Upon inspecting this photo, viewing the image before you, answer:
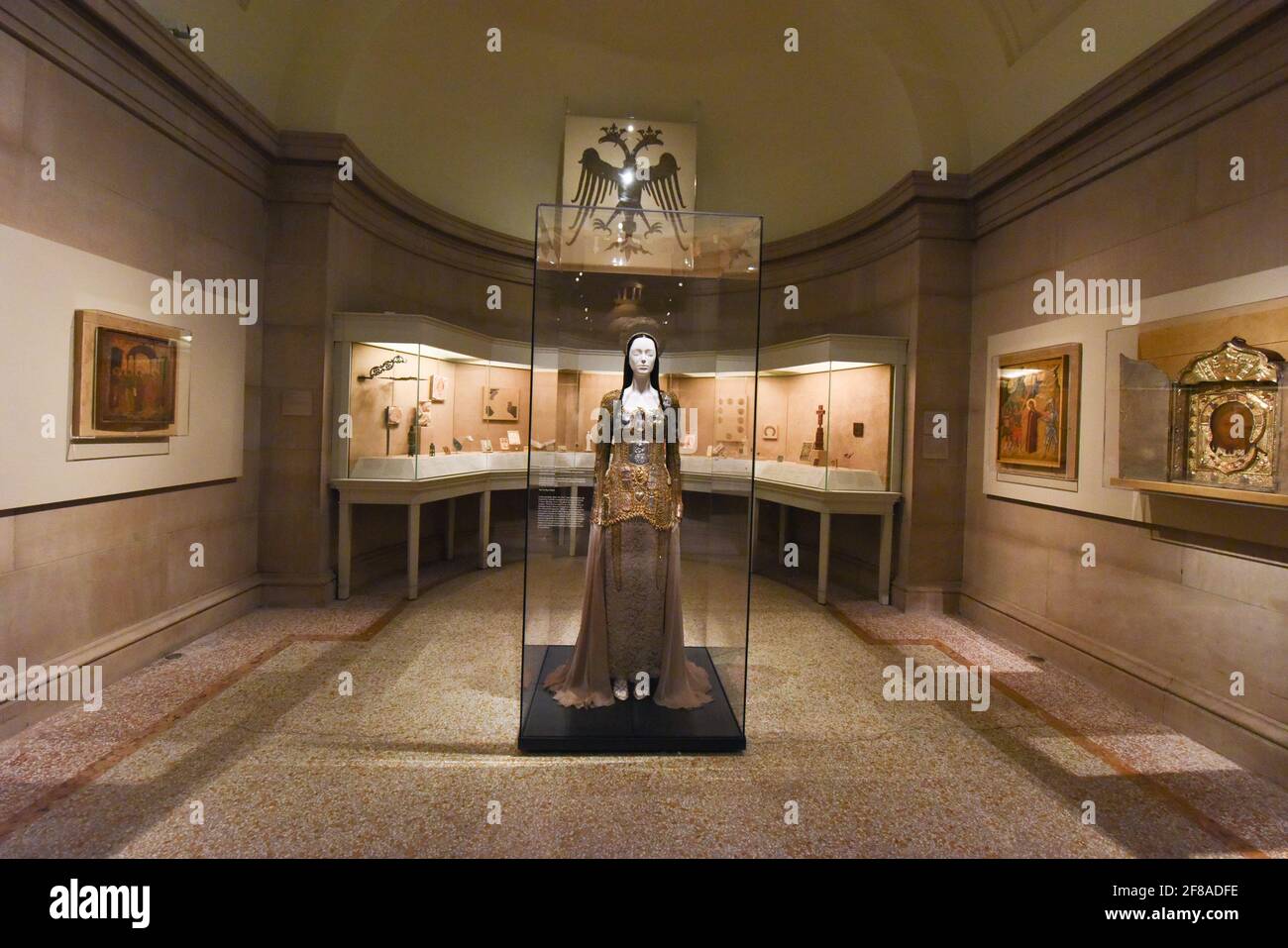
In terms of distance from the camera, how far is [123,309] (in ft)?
12.3

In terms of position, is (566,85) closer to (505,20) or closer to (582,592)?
(505,20)

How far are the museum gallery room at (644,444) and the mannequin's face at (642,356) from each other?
0.03m

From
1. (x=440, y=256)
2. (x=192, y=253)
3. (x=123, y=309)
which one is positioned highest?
(x=440, y=256)

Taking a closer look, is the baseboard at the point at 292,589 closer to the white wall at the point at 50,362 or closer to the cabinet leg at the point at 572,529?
the white wall at the point at 50,362

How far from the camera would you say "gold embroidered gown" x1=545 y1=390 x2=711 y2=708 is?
333 centimetres

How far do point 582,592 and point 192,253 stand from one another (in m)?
3.93

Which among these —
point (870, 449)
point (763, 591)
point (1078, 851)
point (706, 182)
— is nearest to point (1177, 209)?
point (870, 449)

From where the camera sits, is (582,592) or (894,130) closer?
(582,592)

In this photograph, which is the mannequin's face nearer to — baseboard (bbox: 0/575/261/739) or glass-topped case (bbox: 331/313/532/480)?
glass-topped case (bbox: 331/313/532/480)

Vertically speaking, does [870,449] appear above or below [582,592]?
above

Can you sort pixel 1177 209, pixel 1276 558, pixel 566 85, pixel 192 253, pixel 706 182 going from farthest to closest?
pixel 706 182, pixel 566 85, pixel 192 253, pixel 1177 209, pixel 1276 558

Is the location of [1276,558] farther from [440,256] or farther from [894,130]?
[440,256]

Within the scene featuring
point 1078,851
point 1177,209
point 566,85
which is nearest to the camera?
point 1078,851

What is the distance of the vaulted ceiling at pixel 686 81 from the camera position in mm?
4961
